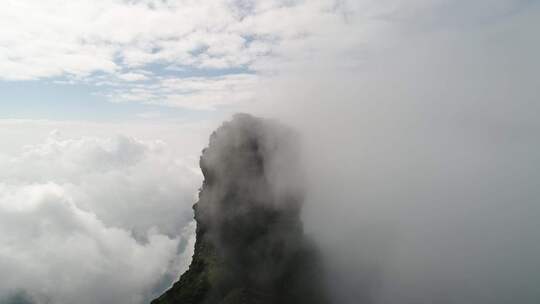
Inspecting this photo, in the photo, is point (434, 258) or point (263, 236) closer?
point (263, 236)

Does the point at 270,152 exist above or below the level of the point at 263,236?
above

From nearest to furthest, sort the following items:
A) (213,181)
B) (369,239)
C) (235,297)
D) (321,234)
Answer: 1. (235,297)
2. (213,181)
3. (321,234)
4. (369,239)

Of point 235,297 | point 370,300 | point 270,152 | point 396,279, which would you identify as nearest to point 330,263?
point 370,300

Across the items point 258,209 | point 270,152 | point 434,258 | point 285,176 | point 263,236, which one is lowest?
point 434,258

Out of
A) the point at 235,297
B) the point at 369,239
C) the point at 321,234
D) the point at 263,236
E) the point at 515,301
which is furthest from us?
the point at 369,239

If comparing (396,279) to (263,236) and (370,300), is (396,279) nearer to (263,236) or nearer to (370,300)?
(370,300)

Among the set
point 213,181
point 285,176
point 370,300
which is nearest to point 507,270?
point 370,300

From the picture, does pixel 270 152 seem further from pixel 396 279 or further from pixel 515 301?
pixel 515 301
